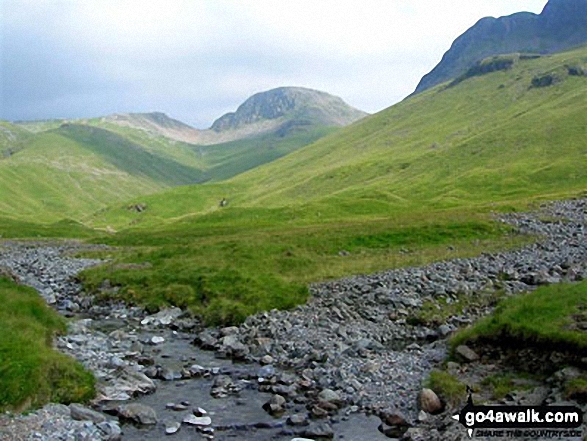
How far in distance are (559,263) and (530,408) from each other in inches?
1161

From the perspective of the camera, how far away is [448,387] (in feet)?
71.5

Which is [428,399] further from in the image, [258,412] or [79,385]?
[79,385]

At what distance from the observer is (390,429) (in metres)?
20.3

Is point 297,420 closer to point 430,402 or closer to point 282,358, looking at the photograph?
point 430,402

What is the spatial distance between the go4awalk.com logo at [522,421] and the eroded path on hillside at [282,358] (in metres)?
2.53

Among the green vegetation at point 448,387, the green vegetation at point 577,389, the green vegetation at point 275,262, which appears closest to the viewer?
the green vegetation at point 577,389

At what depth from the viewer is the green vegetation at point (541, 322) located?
2291 cm

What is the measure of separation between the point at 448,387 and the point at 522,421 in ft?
11.4

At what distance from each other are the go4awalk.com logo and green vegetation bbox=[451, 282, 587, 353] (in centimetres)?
425

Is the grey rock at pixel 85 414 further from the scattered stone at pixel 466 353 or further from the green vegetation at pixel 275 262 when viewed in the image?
the green vegetation at pixel 275 262

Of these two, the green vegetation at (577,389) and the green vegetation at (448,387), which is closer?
the green vegetation at (577,389)

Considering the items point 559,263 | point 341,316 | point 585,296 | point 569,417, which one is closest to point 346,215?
point 559,263

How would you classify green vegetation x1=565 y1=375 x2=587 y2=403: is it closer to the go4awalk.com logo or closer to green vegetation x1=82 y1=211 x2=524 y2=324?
the go4awalk.com logo

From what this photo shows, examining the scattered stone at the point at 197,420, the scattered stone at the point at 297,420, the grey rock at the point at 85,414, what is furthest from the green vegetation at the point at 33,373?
the scattered stone at the point at 297,420
